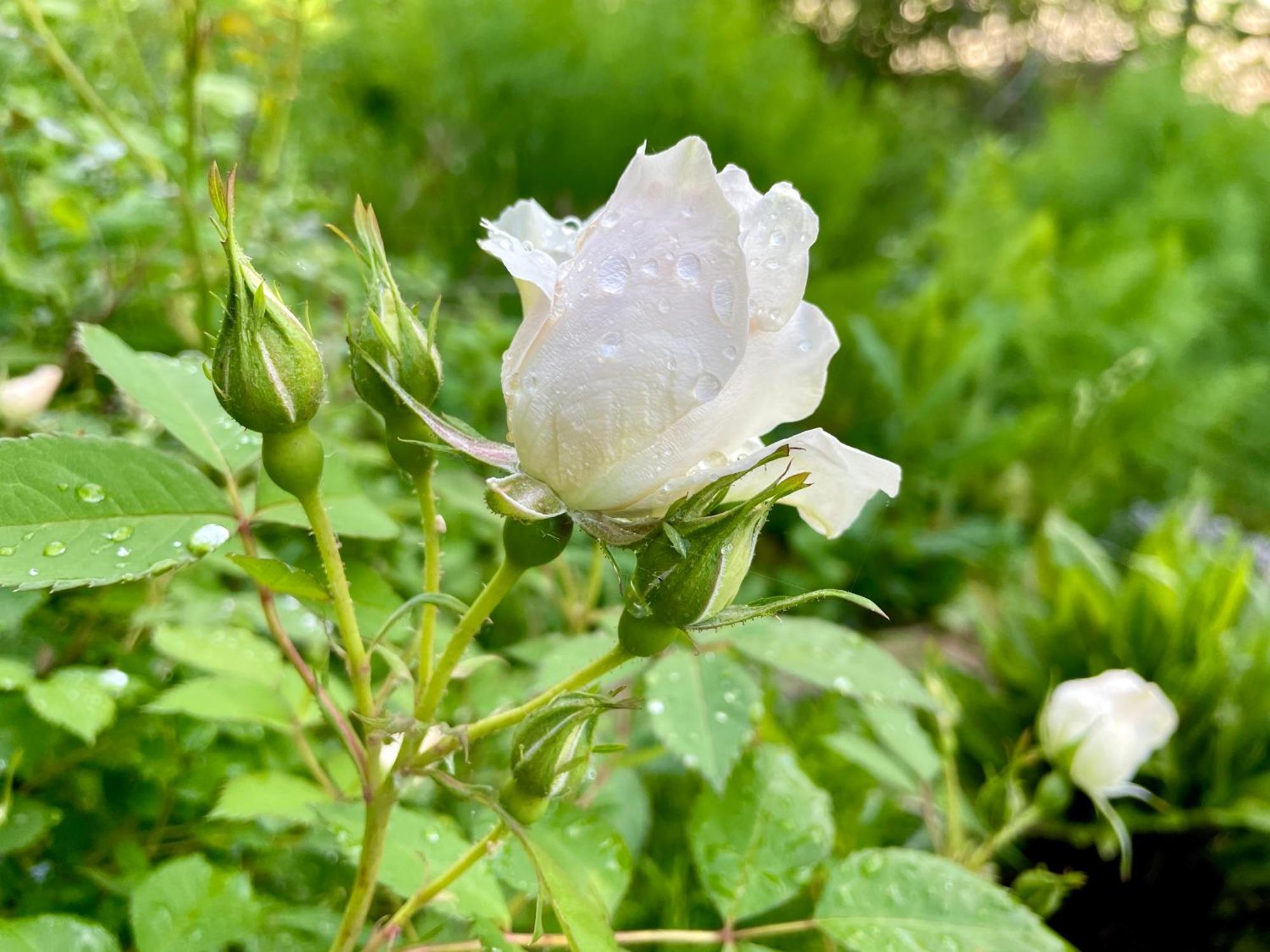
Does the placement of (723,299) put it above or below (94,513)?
above

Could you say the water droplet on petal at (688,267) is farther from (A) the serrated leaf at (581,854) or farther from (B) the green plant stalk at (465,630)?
(A) the serrated leaf at (581,854)

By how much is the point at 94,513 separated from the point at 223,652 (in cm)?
16

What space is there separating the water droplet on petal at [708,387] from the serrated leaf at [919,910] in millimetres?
282

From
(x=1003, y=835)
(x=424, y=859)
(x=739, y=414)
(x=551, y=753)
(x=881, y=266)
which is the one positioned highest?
(x=739, y=414)

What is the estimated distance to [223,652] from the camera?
45 cm

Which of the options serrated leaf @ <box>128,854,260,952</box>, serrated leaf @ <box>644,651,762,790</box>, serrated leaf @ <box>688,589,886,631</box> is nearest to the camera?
serrated leaf @ <box>688,589,886,631</box>

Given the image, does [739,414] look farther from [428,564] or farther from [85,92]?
Answer: [85,92]

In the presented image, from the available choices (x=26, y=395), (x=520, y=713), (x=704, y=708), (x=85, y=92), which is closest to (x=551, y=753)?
(x=520, y=713)

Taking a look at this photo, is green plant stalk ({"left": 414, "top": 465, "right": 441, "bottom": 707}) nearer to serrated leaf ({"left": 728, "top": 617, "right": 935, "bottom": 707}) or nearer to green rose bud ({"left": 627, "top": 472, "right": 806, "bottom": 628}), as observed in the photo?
green rose bud ({"left": 627, "top": 472, "right": 806, "bottom": 628})

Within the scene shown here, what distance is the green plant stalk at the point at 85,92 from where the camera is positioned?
0.66 m

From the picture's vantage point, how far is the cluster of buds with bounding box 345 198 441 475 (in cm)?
29

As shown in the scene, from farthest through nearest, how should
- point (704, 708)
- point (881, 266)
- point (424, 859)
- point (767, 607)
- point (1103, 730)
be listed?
point (881, 266) → point (1103, 730) → point (704, 708) → point (424, 859) → point (767, 607)

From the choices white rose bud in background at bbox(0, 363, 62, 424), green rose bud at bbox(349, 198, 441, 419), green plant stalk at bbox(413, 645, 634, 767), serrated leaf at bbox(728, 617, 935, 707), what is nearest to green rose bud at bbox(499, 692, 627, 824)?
green plant stalk at bbox(413, 645, 634, 767)

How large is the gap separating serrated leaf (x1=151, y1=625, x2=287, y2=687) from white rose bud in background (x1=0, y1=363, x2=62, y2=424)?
17 cm
